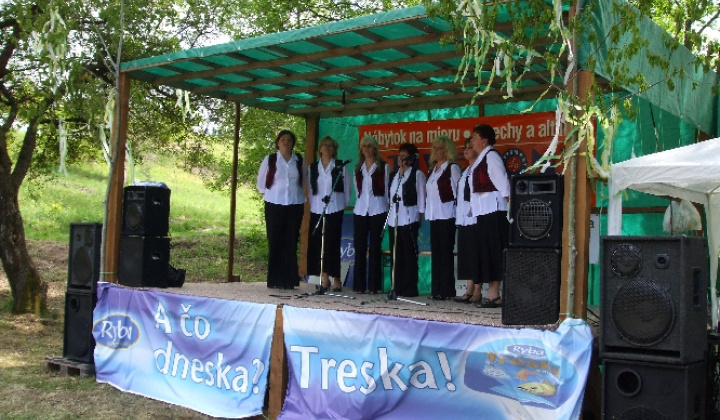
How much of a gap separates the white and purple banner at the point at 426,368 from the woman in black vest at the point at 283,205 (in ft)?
6.51

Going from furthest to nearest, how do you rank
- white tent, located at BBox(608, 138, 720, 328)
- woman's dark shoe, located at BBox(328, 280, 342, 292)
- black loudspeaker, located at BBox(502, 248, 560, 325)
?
woman's dark shoe, located at BBox(328, 280, 342, 292)
white tent, located at BBox(608, 138, 720, 328)
black loudspeaker, located at BBox(502, 248, 560, 325)

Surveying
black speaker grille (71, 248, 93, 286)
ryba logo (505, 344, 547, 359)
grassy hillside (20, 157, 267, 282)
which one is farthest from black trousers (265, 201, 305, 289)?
grassy hillside (20, 157, 267, 282)

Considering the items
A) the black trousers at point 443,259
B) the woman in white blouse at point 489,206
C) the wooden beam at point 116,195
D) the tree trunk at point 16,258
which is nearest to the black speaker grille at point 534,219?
the woman in white blouse at point 489,206

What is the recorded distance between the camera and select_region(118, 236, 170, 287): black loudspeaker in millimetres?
6680

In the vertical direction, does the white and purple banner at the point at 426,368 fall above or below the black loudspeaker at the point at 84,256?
below

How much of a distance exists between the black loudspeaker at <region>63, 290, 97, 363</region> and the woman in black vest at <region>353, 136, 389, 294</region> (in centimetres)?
245

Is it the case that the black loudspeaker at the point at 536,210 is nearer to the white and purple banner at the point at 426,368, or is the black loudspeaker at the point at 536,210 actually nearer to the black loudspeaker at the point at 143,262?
the white and purple banner at the point at 426,368

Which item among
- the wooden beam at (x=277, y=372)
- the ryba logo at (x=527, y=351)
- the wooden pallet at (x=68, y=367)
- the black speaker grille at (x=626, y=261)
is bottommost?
the wooden pallet at (x=68, y=367)

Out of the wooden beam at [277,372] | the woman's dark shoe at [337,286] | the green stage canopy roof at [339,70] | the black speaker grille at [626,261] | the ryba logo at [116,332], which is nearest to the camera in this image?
the black speaker grille at [626,261]

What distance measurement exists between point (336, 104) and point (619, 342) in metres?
5.46

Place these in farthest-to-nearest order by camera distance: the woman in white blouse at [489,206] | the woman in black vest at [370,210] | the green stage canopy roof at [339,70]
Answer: the woman in black vest at [370,210], the woman in white blouse at [489,206], the green stage canopy roof at [339,70]

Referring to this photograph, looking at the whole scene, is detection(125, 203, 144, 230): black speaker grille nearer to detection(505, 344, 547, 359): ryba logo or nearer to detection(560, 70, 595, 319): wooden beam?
detection(505, 344, 547, 359): ryba logo

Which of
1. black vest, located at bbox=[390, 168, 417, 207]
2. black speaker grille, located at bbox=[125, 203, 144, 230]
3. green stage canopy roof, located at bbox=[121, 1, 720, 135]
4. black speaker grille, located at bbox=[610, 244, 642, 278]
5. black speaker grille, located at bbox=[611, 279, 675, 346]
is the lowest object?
black speaker grille, located at bbox=[611, 279, 675, 346]

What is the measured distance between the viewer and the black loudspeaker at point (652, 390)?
383 cm
